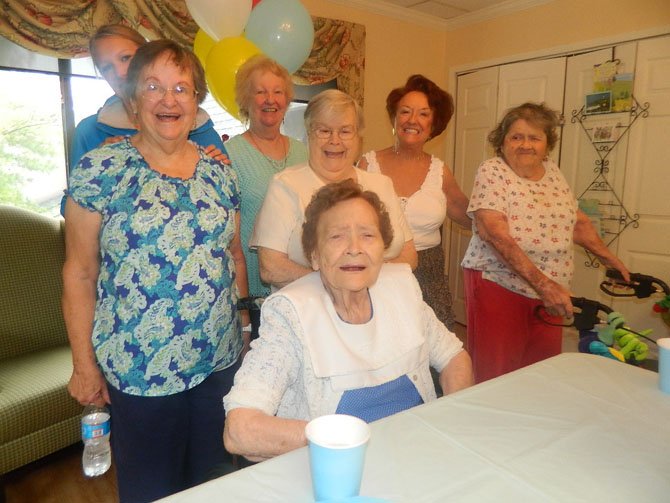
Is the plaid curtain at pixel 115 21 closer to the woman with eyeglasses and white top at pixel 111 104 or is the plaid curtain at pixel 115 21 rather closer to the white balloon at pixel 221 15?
the white balloon at pixel 221 15

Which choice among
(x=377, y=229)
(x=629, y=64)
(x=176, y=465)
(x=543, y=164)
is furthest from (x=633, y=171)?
(x=176, y=465)

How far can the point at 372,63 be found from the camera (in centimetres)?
421

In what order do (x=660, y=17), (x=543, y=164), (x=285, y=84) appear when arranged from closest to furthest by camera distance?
(x=285, y=84) → (x=543, y=164) → (x=660, y=17)

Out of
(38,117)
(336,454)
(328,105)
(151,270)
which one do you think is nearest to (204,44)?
(38,117)

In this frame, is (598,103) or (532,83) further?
(532,83)

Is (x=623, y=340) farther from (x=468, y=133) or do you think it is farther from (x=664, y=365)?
(x=468, y=133)

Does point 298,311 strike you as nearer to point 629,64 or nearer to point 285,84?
point 285,84

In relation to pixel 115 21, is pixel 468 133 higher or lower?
lower

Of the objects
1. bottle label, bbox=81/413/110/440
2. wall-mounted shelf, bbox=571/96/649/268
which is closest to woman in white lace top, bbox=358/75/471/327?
bottle label, bbox=81/413/110/440

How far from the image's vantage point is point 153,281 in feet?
4.14

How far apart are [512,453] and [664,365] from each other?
0.52 meters

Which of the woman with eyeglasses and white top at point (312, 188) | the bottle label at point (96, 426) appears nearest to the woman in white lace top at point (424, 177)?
the woman with eyeglasses and white top at point (312, 188)

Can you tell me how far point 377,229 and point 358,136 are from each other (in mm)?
509

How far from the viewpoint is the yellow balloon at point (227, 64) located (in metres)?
Answer: 2.14
